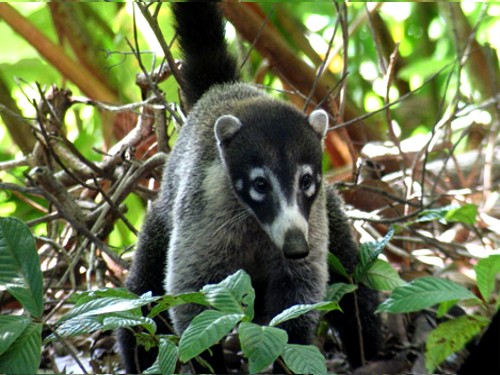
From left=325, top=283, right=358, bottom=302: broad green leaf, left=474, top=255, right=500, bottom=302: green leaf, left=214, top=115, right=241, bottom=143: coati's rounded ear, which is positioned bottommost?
left=474, top=255, right=500, bottom=302: green leaf

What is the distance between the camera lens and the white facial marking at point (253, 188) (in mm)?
3150

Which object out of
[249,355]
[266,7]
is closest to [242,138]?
[249,355]

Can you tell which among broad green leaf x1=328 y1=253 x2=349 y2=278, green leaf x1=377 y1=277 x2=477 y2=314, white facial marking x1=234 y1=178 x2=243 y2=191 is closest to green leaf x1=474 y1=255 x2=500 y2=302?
green leaf x1=377 y1=277 x2=477 y2=314

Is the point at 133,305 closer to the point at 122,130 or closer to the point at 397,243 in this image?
the point at 397,243

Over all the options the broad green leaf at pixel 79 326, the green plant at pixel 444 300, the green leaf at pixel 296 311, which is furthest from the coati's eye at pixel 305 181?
the broad green leaf at pixel 79 326

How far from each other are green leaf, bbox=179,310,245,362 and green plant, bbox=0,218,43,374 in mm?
408

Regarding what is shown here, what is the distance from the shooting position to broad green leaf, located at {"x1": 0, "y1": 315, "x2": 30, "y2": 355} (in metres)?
1.98

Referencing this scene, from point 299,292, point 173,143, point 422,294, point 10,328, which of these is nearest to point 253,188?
point 299,292

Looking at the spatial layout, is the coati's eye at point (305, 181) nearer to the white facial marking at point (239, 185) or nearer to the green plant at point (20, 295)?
the white facial marking at point (239, 185)

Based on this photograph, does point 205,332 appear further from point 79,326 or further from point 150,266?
point 150,266

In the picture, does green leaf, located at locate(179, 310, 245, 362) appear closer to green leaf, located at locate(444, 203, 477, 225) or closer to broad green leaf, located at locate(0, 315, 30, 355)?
broad green leaf, located at locate(0, 315, 30, 355)

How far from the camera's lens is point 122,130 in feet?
17.2

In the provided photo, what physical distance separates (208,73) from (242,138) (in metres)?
0.88

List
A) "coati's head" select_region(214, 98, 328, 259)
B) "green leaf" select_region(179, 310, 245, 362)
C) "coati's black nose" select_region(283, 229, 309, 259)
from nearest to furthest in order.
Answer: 1. "green leaf" select_region(179, 310, 245, 362)
2. "coati's black nose" select_region(283, 229, 309, 259)
3. "coati's head" select_region(214, 98, 328, 259)
